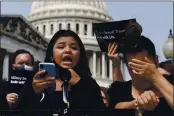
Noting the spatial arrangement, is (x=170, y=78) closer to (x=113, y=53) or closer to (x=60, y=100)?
(x=113, y=53)

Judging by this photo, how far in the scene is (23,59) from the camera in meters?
4.25

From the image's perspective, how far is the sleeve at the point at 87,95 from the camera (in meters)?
3.63

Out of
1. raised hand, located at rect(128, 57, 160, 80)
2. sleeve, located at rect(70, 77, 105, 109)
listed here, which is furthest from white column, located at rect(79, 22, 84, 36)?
raised hand, located at rect(128, 57, 160, 80)

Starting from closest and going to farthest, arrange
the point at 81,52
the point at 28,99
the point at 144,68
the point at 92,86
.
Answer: the point at 144,68 → the point at 28,99 → the point at 92,86 → the point at 81,52

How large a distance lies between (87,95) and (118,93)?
23 centimetres

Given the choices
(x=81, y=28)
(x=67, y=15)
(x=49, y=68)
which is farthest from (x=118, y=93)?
(x=67, y=15)

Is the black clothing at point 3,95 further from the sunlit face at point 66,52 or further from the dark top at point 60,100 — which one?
the sunlit face at point 66,52

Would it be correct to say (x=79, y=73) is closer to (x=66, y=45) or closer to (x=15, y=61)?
(x=66, y=45)

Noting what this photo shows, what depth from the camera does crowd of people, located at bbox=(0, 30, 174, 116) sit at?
3.29 m

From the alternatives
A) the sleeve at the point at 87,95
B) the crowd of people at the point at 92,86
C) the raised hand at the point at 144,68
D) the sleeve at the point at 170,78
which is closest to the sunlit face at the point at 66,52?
the crowd of people at the point at 92,86

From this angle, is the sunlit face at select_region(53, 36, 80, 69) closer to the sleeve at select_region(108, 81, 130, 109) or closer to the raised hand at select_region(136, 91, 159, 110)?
the sleeve at select_region(108, 81, 130, 109)

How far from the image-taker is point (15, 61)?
4.33 metres

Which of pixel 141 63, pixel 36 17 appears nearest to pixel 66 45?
pixel 141 63

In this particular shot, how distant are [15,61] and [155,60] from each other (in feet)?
4.32
